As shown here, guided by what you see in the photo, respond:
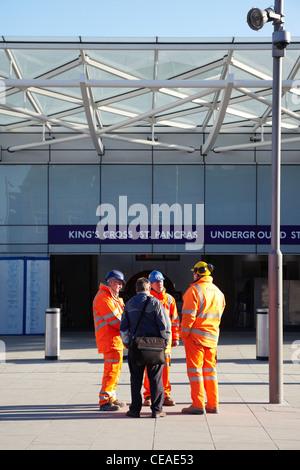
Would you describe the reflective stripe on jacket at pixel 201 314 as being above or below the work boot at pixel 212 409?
above

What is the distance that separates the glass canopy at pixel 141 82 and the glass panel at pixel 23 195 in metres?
0.82

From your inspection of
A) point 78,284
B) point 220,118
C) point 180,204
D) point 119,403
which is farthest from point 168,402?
point 78,284

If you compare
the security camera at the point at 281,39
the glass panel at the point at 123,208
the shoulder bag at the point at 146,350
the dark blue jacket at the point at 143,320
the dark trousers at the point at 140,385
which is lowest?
the dark trousers at the point at 140,385

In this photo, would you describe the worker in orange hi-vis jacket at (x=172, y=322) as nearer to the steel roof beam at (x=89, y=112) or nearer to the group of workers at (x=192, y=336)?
the group of workers at (x=192, y=336)

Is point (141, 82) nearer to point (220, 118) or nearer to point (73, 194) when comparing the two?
point (220, 118)

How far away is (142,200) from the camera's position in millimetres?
21922

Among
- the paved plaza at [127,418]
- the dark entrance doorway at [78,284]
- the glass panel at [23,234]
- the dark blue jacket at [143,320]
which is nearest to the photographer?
the paved plaza at [127,418]

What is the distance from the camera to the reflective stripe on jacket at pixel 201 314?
8.26 meters

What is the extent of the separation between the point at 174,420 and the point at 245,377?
423 centimetres

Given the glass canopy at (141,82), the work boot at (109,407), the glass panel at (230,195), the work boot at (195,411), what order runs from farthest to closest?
the glass panel at (230,195) < the glass canopy at (141,82) < the work boot at (109,407) < the work boot at (195,411)

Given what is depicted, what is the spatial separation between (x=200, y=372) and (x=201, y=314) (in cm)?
69

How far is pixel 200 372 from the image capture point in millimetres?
8195

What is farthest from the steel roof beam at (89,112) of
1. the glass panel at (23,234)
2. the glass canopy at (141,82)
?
the glass panel at (23,234)
